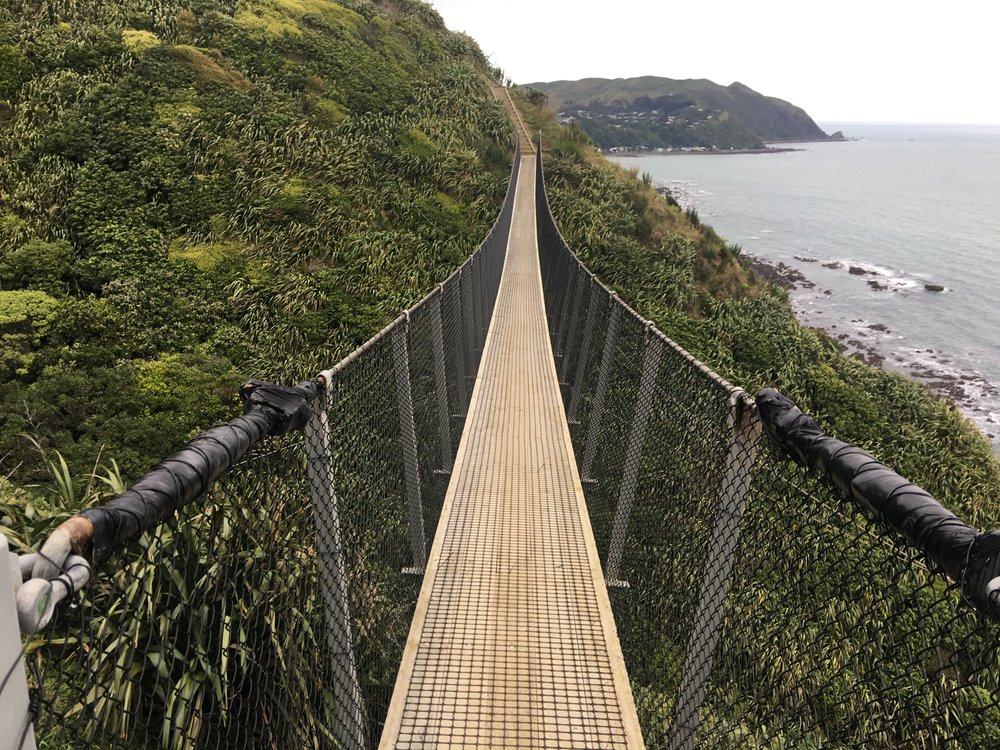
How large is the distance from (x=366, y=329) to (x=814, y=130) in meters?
213

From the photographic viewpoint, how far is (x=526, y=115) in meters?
25.4

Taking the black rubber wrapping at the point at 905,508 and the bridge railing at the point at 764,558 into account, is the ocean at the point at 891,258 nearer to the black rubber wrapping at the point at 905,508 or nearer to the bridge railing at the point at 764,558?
the bridge railing at the point at 764,558

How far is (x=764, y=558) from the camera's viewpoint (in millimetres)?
1767

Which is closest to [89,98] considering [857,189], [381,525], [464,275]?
[464,275]

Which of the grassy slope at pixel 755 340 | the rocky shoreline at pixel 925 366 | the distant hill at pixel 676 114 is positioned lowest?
the rocky shoreline at pixel 925 366

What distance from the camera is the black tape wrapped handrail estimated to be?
73 cm

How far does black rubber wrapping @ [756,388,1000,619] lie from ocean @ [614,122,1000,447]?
61.3 feet

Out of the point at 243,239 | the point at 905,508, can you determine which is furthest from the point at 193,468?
the point at 243,239

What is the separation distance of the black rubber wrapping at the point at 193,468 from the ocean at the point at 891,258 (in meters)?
19.5

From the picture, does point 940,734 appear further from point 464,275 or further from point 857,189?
point 857,189

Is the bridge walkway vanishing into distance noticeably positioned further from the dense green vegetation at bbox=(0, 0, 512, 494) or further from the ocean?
the ocean

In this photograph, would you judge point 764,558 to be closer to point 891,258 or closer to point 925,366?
point 925,366

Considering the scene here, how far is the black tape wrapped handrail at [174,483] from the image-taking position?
0.73 meters

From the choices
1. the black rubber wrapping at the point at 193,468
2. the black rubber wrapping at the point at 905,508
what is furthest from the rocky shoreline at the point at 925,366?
the black rubber wrapping at the point at 193,468
